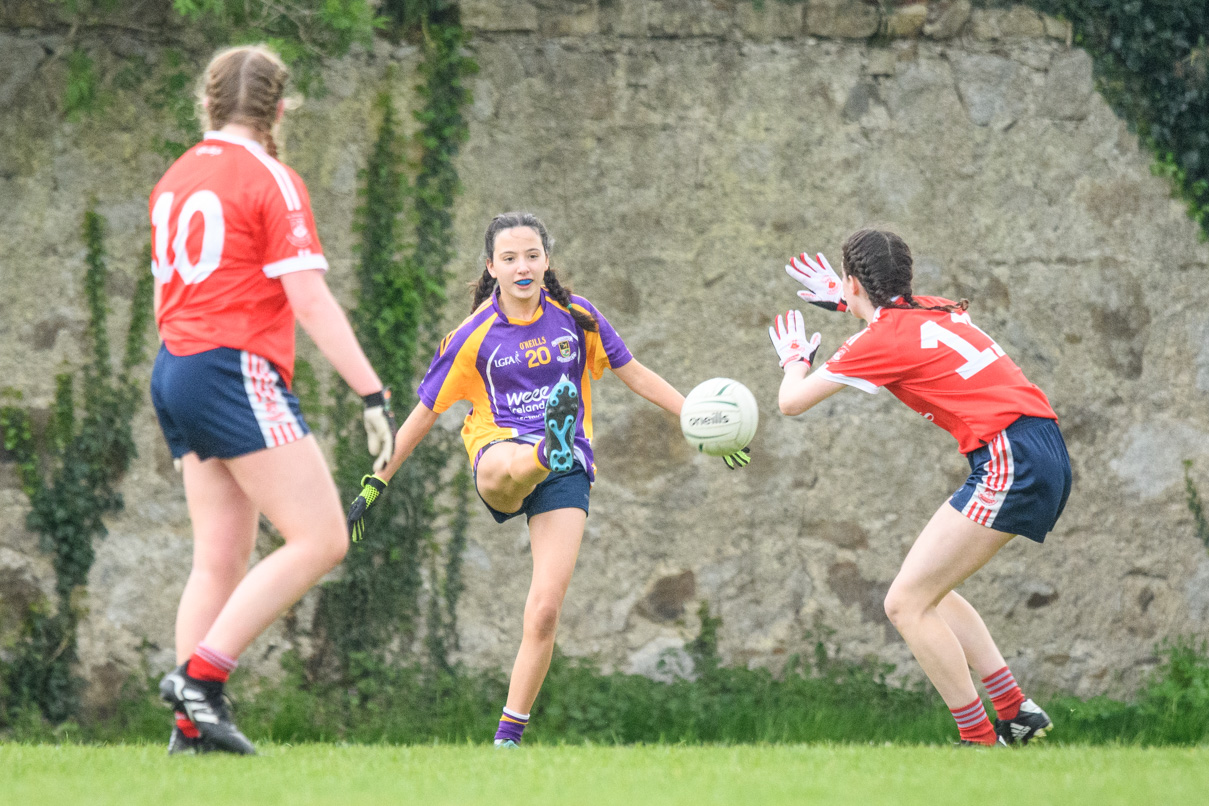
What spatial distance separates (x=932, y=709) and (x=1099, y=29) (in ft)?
12.6

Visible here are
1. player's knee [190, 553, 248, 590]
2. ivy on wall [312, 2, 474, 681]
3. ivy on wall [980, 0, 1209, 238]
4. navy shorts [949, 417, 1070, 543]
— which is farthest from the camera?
ivy on wall [980, 0, 1209, 238]

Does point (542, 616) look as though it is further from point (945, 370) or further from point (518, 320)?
point (945, 370)

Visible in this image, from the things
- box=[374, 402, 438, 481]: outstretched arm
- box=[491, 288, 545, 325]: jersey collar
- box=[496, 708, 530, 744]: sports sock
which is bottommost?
box=[496, 708, 530, 744]: sports sock

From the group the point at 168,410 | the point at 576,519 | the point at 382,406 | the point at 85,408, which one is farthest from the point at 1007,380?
the point at 85,408

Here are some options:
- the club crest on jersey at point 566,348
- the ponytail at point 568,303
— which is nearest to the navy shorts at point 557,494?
the club crest on jersey at point 566,348

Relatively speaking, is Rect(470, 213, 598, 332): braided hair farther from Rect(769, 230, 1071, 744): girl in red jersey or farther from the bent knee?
the bent knee

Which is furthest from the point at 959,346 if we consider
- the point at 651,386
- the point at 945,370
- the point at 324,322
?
the point at 324,322

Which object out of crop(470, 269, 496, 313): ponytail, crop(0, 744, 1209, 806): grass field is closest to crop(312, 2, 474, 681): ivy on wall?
crop(470, 269, 496, 313): ponytail

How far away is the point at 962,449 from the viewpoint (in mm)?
4426

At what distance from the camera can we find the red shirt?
330 cm

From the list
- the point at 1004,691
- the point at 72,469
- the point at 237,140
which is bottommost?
the point at 1004,691

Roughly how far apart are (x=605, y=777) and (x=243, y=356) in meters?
1.52

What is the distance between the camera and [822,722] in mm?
6125

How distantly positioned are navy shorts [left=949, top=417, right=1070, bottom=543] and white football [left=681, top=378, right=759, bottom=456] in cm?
83
